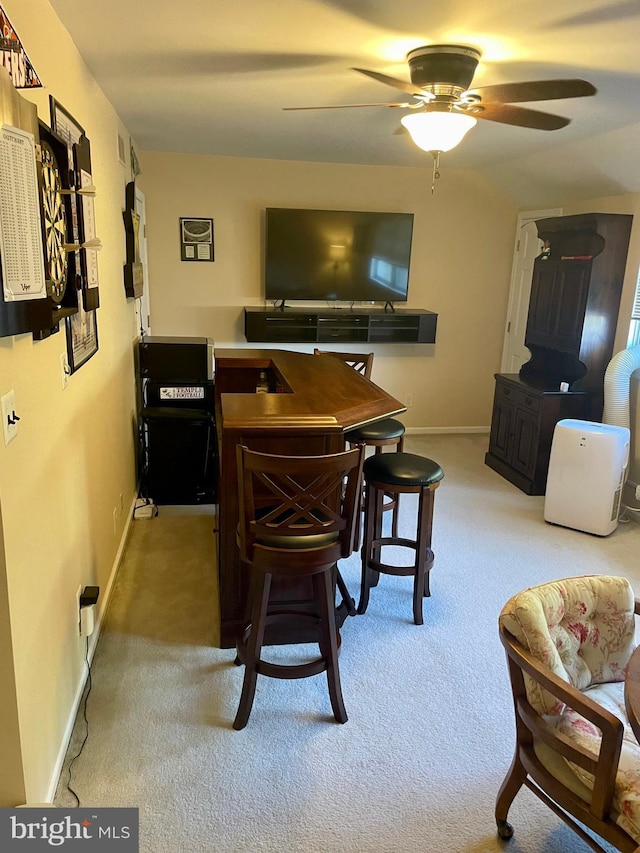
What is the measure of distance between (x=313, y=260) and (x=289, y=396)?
3035mm

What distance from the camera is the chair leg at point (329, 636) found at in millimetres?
2232

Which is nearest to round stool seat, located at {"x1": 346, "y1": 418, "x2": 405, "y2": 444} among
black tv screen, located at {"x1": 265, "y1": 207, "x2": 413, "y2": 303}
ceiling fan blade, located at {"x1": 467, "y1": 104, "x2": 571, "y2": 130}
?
ceiling fan blade, located at {"x1": 467, "y1": 104, "x2": 571, "y2": 130}

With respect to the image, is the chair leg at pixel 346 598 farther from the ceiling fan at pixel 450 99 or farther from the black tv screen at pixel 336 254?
the black tv screen at pixel 336 254

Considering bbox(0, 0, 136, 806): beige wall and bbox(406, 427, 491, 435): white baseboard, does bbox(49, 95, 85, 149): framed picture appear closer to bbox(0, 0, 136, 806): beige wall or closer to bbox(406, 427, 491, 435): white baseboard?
bbox(0, 0, 136, 806): beige wall

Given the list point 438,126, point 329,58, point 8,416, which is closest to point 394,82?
point 438,126

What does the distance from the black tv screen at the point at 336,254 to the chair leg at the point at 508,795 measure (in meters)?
4.37

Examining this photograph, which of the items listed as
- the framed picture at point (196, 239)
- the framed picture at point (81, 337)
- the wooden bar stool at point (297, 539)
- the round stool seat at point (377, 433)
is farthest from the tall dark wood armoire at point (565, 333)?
Result: the framed picture at point (81, 337)

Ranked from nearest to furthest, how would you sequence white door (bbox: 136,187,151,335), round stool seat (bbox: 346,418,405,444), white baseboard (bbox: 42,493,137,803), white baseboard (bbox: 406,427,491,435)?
white baseboard (bbox: 42,493,137,803)
round stool seat (bbox: 346,418,405,444)
white door (bbox: 136,187,151,335)
white baseboard (bbox: 406,427,491,435)

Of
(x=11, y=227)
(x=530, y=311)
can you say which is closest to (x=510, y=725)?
(x=11, y=227)

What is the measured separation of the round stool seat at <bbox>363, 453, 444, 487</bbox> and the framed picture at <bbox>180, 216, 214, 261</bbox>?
3.18 m

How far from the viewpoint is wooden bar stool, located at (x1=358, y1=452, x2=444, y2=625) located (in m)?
2.85

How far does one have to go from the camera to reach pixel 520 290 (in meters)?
5.85

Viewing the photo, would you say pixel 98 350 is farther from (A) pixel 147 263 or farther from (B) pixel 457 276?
(B) pixel 457 276

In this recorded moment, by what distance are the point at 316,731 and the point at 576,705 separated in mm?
1121
